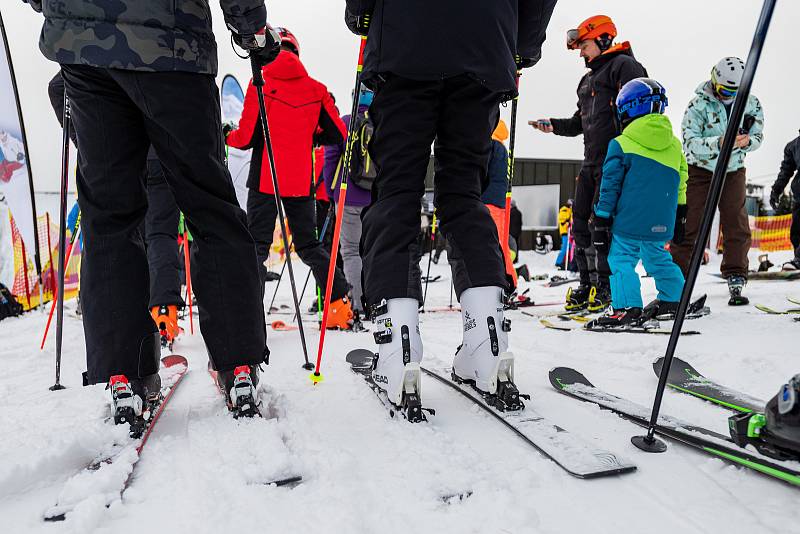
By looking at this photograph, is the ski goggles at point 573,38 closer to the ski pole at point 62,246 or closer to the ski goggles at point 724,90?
the ski goggles at point 724,90

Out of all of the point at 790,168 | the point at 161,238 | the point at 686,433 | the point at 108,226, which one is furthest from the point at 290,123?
the point at 790,168

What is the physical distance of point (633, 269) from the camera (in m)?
3.43

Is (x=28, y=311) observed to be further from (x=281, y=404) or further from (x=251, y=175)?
(x=281, y=404)

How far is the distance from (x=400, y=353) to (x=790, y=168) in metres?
8.01

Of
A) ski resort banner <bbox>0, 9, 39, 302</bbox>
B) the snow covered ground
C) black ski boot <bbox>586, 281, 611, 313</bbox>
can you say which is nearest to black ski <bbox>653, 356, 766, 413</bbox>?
the snow covered ground

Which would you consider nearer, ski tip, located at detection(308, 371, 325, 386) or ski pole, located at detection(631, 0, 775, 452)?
ski pole, located at detection(631, 0, 775, 452)

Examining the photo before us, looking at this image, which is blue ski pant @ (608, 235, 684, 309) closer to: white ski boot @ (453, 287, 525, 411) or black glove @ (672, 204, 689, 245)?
black glove @ (672, 204, 689, 245)

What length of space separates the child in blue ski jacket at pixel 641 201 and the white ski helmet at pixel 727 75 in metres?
0.97

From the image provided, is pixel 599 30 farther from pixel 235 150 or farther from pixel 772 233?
pixel 772 233

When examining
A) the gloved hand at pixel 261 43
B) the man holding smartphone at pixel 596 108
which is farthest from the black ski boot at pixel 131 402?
the man holding smartphone at pixel 596 108

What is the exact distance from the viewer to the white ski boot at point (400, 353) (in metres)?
1.51

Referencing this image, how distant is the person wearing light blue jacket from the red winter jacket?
10.2 feet

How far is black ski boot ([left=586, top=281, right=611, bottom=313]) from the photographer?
171 inches

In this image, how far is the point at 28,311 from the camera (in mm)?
4734
